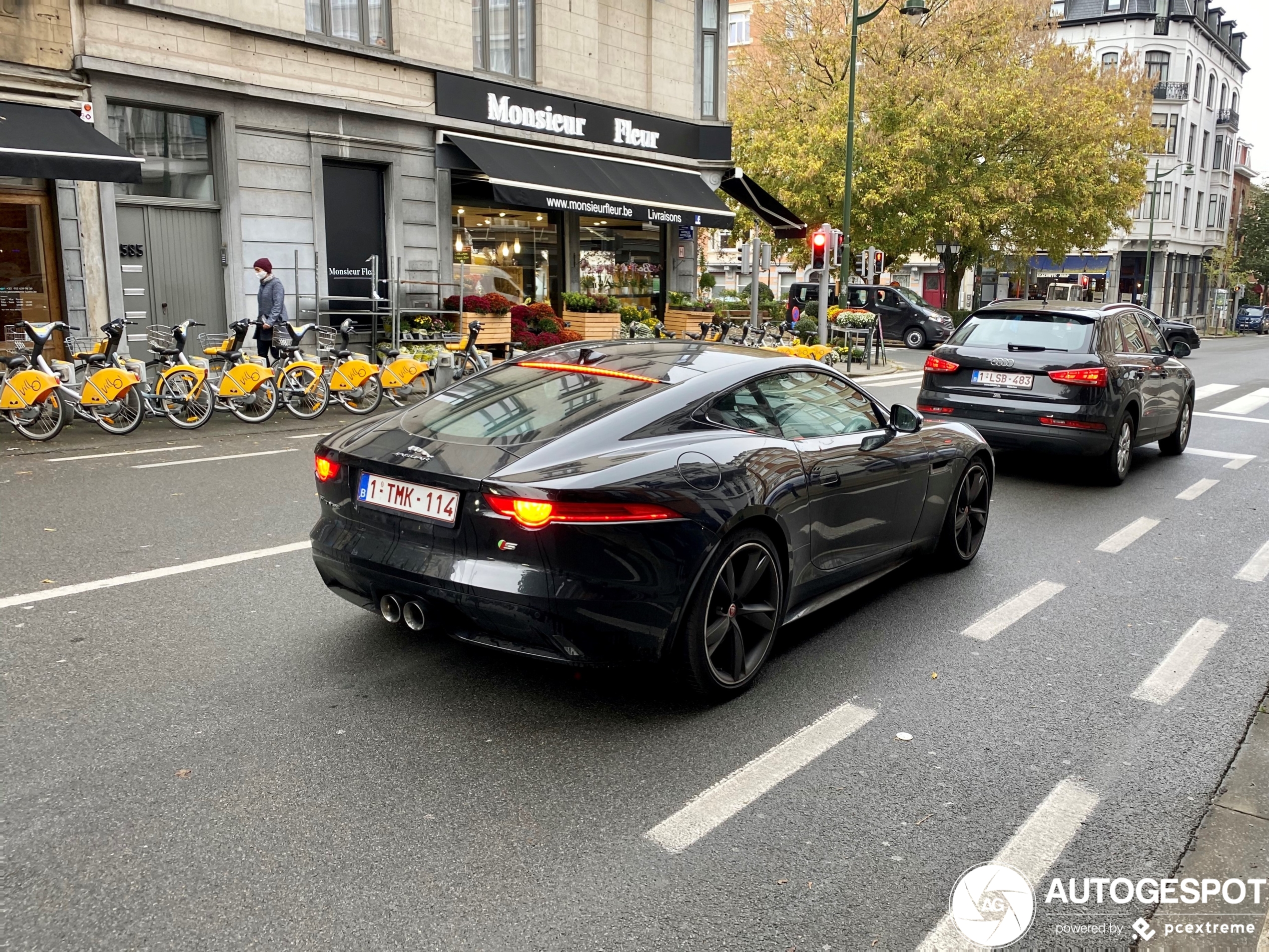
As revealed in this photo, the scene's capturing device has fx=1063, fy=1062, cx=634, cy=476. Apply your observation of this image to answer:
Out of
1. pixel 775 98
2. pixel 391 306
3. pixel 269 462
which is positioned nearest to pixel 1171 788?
pixel 269 462

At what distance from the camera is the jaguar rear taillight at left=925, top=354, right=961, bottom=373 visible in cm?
985

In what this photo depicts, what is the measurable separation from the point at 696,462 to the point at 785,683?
43.6 inches

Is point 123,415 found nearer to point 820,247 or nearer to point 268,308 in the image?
point 268,308

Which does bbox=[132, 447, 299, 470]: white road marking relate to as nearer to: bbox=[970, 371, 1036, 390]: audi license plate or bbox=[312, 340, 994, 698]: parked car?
bbox=[312, 340, 994, 698]: parked car

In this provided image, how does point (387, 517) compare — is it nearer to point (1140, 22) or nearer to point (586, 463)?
point (586, 463)

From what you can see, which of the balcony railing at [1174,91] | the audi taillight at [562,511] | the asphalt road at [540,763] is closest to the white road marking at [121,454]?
the asphalt road at [540,763]

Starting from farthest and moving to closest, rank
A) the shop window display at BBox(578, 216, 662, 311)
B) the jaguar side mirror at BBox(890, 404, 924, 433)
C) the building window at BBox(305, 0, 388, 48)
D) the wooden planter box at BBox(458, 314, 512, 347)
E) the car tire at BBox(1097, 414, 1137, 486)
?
the shop window display at BBox(578, 216, 662, 311), the wooden planter box at BBox(458, 314, 512, 347), the building window at BBox(305, 0, 388, 48), the car tire at BBox(1097, 414, 1137, 486), the jaguar side mirror at BBox(890, 404, 924, 433)

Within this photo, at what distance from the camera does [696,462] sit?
4.15m

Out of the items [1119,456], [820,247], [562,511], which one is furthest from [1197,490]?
[820,247]

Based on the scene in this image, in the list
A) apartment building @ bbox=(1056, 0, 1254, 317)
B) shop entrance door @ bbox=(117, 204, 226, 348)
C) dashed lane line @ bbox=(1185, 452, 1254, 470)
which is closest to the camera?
dashed lane line @ bbox=(1185, 452, 1254, 470)

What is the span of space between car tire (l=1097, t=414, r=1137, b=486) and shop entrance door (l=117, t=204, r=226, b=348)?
1176 centimetres

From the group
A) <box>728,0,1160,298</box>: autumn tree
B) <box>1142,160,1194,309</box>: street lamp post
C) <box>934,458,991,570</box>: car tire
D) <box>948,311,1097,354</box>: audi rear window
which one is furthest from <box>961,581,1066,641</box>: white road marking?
<box>1142,160,1194,309</box>: street lamp post

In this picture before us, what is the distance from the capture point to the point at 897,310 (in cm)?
3388

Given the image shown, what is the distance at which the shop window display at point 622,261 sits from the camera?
22938 mm
